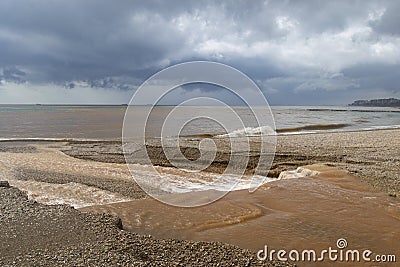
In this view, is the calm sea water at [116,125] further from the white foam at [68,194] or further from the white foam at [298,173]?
the white foam at [68,194]

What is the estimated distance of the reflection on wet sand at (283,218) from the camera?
5.85 metres

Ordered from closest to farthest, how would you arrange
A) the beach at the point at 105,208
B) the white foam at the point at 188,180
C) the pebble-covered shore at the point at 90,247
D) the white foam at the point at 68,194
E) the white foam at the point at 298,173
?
the pebble-covered shore at the point at 90,247
the beach at the point at 105,208
the white foam at the point at 68,194
the white foam at the point at 188,180
the white foam at the point at 298,173

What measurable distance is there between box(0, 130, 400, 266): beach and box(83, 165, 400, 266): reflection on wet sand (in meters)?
0.06

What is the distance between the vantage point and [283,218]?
22.8ft

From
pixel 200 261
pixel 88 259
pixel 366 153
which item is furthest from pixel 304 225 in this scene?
pixel 366 153

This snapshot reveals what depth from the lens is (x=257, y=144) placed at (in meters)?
19.5

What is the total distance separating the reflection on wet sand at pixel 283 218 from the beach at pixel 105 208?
6 centimetres

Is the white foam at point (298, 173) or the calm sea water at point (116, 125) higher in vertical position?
the calm sea water at point (116, 125)

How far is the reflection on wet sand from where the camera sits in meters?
5.85

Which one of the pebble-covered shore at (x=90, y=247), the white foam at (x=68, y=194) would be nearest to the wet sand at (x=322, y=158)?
the white foam at (x=68, y=194)

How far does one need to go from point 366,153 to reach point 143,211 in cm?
1334

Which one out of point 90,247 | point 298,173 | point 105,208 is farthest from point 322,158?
point 90,247

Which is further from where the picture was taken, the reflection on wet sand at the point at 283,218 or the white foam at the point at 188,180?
the white foam at the point at 188,180

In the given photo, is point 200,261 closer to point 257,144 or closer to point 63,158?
point 63,158
